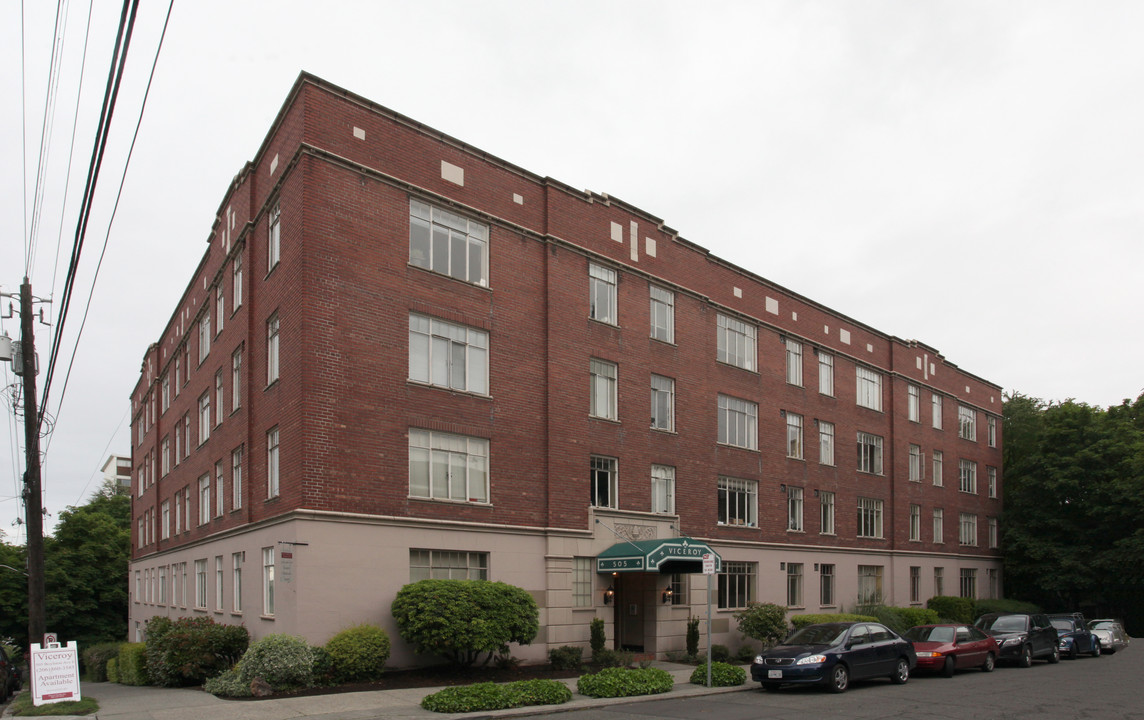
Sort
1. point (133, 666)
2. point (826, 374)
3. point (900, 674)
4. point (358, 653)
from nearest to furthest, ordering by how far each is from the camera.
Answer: point (358, 653) < point (900, 674) < point (133, 666) < point (826, 374)

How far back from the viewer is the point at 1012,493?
52.3m

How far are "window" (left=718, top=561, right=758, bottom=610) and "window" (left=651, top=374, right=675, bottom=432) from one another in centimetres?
547

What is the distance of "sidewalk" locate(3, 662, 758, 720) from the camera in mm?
16516

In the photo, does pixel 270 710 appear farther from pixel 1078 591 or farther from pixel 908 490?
pixel 1078 591

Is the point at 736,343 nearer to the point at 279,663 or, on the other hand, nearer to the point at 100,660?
the point at 279,663

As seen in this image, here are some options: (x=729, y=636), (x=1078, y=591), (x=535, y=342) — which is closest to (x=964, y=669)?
(x=729, y=636)

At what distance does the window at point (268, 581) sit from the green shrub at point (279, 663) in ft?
7.56

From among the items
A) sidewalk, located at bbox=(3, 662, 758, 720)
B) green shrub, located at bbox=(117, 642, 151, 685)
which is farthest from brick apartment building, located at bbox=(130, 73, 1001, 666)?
sidewalk, located at bbox=(3, 662, 758, 720)

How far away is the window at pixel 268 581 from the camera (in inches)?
880

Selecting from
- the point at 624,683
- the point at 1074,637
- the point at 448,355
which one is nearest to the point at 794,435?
the point at 1074,637

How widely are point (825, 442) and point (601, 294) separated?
14093mm

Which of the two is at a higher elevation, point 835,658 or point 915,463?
point 915,463

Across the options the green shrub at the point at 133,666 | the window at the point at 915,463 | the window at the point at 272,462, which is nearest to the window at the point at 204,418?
the green shrub at the point at 133,666

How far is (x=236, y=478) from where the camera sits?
27.2m
